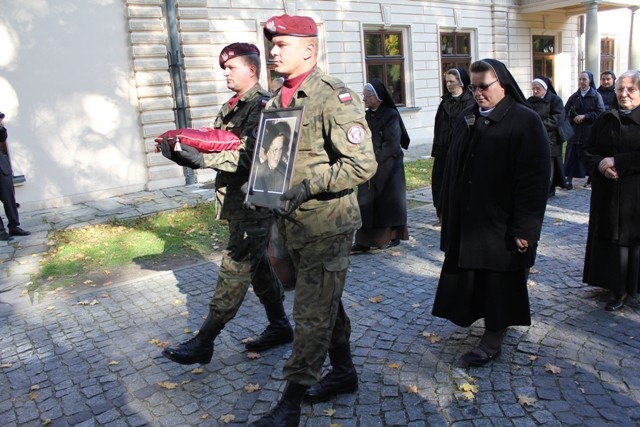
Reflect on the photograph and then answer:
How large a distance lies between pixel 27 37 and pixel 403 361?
31.3ft

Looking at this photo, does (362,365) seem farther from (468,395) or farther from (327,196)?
(327,196)

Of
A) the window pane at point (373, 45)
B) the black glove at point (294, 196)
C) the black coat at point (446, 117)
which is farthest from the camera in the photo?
the window pane at point (373, 45)

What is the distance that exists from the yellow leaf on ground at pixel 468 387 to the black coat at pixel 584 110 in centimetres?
739

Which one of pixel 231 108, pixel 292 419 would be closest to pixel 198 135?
pixel 231 108

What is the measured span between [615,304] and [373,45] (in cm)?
1369

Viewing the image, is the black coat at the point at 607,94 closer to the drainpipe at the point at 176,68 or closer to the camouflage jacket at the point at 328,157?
the drainpipe at the point at 176,68

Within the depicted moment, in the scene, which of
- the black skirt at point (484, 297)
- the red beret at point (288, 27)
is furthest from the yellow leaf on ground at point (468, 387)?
the red beret at point (288, 27)

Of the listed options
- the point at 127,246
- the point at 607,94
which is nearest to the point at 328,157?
the point at 127,246

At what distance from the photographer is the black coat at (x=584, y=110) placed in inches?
368

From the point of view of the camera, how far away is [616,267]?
4270 mm

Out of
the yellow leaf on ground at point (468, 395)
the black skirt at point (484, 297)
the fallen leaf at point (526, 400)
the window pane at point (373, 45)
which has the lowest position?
the yellow leaf on ground at point (468, 395)

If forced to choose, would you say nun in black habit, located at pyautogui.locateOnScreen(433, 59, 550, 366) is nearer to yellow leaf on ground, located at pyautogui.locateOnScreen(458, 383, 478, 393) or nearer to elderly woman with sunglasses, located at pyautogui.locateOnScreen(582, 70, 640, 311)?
yellow leaf on ground, located at pyautogui.locateOnScreen(458, 383, 478, 393)

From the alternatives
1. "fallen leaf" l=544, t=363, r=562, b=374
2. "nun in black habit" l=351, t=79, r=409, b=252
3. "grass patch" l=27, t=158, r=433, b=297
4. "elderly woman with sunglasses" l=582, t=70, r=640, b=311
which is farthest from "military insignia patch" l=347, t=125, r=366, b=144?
"grass patch" l=27, t=158, r=433, b=297

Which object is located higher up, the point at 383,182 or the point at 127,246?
the point at 383,182
